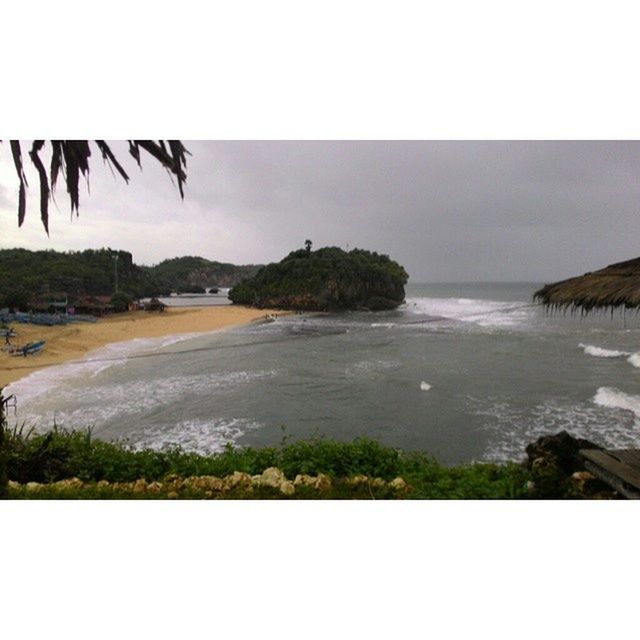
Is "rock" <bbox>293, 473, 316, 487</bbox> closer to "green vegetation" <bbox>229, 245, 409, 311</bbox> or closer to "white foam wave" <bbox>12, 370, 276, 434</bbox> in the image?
"green vegetation" <bbox>229, 245, 409, 311</bbox>

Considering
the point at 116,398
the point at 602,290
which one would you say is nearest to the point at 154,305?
the point at 116,398

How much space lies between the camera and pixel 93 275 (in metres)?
3.61

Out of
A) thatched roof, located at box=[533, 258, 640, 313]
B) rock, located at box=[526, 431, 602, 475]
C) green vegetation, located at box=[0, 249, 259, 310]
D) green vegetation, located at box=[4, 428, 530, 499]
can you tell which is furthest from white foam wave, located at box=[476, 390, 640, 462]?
green vegetation, located at box=[0, 249, 259, 310]

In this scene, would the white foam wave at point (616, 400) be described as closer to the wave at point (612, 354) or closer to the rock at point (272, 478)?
the wave at point (612, 354)

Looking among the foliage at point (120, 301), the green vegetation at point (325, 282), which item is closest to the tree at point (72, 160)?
the green vegetation at point (325, 282)

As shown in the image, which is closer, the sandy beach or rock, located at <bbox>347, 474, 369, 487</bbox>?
rock, located at <bbox>347, 474, 369, 487</bbox>

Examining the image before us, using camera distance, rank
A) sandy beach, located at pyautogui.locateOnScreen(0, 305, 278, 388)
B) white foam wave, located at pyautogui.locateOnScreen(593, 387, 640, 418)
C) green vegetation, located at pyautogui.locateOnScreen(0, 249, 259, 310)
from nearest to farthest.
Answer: green vegetation, located at pyautogui.locateOnScreen(0, 249, 259, 310) < sandy beach, located at pyautogui.locateOnScreen(0, 305, 278, 388) < white foam wave, located at pyautogui.locateOnScreen(593, 387, 640, 418)

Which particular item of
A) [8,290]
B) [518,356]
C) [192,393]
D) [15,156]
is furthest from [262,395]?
[518,356]

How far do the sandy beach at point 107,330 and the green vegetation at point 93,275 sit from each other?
0.29 m

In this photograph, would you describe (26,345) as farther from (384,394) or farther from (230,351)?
(384,394)

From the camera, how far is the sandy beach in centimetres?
332

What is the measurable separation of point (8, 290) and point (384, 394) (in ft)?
13.5

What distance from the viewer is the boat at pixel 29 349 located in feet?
10.9

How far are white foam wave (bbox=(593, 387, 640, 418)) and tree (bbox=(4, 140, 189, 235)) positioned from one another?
5.61m
